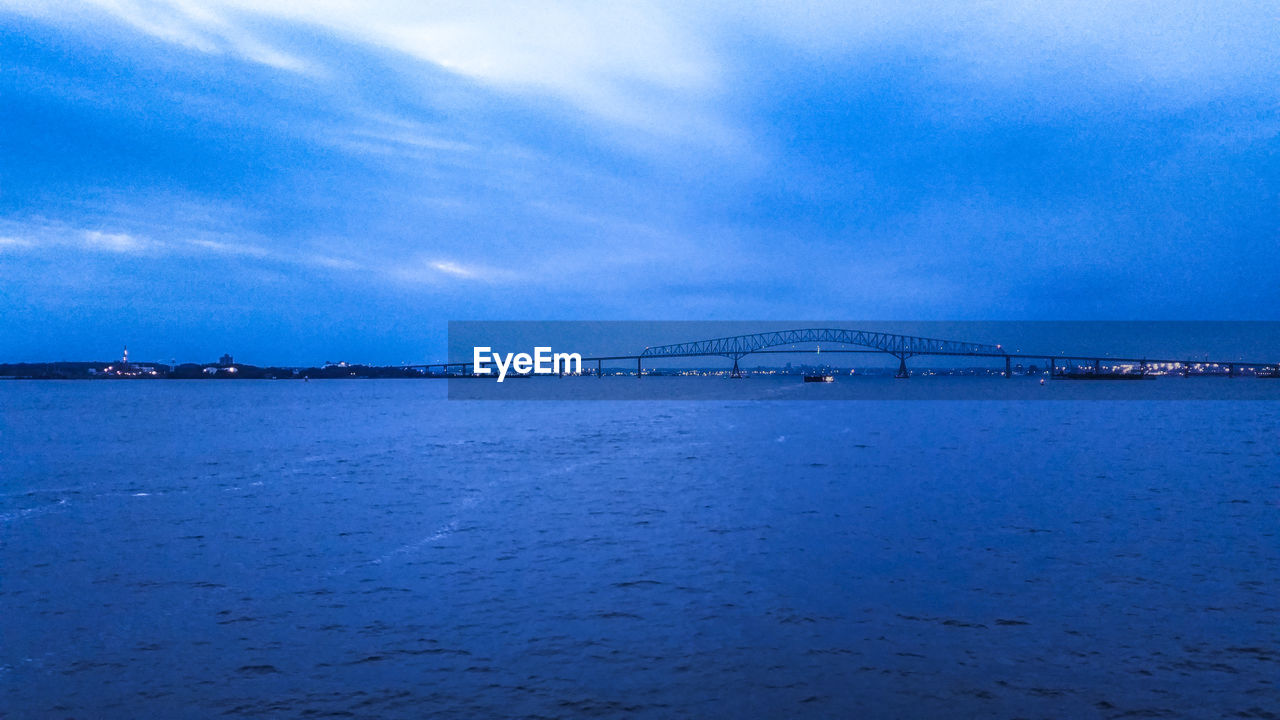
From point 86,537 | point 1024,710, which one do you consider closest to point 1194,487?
point 1024,710

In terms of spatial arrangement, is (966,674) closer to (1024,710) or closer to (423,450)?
(1024,710)

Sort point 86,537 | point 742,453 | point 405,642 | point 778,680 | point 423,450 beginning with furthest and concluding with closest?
1. point 423,450
2. point 742,453
3. point 86,537
4. point 405,642
5. point 778,680

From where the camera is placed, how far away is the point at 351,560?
61.4 feet

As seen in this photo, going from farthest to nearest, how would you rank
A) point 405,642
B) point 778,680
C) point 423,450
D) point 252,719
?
point 423,450 → point 405,642 → point 778,680 → point 252,719

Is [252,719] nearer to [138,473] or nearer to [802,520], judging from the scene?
[802,520]

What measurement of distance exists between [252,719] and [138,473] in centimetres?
3107

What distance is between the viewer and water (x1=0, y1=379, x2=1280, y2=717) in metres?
10.9

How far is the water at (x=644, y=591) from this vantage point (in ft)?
35.8

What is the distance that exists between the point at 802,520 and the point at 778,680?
494 inches

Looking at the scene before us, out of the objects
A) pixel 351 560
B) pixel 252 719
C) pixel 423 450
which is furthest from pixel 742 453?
pixel 252 719

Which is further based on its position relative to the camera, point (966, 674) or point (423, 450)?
point (423, 450)

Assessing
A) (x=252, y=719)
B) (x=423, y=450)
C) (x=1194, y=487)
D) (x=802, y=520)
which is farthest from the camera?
(x=423, y=450)

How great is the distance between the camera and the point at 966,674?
447 inches

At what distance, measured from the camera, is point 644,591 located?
15891 millimetres
